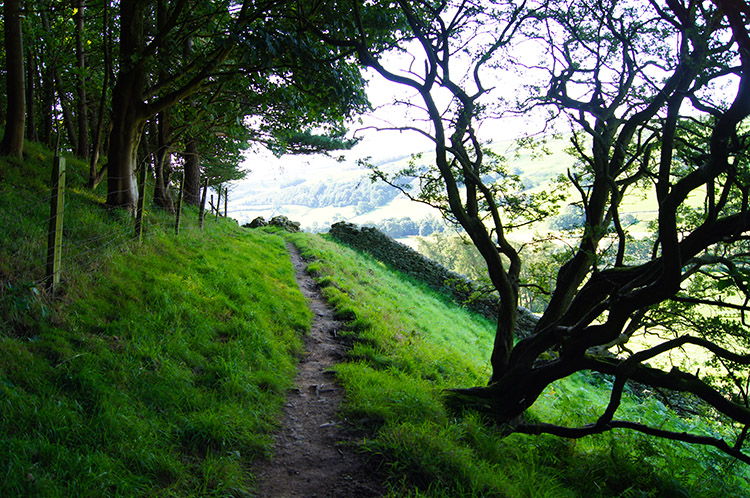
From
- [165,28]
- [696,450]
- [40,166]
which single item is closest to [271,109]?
[165,28]

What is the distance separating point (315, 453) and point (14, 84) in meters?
9.39

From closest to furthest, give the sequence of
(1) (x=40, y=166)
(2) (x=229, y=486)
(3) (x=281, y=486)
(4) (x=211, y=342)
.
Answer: (2) (x=229, y=486) < (3) (x=281, y=486) < (4) (x=211, y=342) < (1) (x=40, y=166)

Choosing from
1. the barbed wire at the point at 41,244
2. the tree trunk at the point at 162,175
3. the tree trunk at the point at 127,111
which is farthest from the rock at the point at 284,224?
the barbed wire at the point at 41,244

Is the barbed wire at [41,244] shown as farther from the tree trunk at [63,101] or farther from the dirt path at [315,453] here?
the tree trunk at [63,101]

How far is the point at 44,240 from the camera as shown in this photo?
5.38 meters

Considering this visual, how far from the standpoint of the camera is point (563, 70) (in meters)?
6.94

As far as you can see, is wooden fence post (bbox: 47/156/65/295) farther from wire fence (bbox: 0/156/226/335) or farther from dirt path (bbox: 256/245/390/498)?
dirt path (bbox: 256/245/390/498)

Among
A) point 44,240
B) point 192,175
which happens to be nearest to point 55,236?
point 44,240

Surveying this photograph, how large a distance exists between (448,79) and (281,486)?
18.5 feet

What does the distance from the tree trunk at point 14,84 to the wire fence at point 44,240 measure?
127 centimetres

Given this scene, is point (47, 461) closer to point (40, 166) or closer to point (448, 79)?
point (448, 79)

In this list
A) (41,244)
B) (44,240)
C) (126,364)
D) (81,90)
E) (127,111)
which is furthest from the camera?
(81,90)

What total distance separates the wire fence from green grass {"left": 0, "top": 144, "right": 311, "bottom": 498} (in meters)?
0.02

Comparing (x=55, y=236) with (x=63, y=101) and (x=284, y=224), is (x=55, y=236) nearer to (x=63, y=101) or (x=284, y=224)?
(x=63, y=101)
